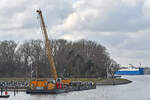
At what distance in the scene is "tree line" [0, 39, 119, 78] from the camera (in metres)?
144

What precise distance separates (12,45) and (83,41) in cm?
2983

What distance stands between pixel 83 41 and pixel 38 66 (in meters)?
23.7

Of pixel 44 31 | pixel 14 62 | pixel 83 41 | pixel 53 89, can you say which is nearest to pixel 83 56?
pixel 83 41

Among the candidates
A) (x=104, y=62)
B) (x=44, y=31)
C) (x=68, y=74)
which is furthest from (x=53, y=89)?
(x=104, y=62)

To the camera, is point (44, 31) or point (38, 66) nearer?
point (44, 31)

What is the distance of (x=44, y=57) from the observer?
150 metres

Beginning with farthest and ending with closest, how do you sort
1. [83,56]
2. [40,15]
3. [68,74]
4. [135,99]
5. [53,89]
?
[83,56]
[68,74]
[40,15]
[53,89]
[135,99]

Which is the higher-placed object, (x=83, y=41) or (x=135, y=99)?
(x=83, y=41)

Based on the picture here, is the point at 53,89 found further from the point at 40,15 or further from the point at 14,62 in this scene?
the point at 14,62

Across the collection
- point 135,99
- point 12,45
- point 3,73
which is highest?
point 12,45

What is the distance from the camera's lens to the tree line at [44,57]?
144m

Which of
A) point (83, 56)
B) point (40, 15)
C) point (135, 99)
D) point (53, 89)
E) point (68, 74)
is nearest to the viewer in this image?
point (135, 99)

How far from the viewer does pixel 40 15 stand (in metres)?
82.7

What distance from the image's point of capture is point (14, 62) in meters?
155
